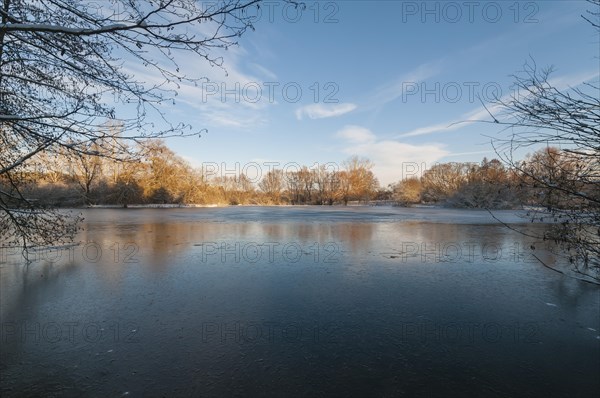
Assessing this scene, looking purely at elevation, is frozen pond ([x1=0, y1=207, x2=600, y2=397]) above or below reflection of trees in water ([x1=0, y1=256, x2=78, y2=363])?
below

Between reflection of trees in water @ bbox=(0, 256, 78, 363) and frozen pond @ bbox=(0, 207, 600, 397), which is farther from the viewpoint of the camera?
reflection of trees in water @ bbox=(0, 256, 78, 363)

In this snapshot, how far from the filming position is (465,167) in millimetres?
60219

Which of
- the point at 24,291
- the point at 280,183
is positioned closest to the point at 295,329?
the point at 24,291

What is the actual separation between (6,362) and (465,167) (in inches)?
2631

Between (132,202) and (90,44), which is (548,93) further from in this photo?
(132,202)

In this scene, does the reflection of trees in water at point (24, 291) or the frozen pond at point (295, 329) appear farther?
the reflection of trees in water at point (24, 291)

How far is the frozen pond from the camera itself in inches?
113

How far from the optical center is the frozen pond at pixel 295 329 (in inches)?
113

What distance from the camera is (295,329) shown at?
13.0 feet

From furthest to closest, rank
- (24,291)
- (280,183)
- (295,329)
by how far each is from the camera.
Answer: (280,183) → (24,291) → (295,329)

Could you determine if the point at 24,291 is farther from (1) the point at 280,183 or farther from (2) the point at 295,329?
(1) the point at 280,183

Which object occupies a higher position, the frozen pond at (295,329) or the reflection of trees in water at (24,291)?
the reflection of trees in water at (24,291)

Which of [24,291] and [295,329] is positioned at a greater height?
[24,291]

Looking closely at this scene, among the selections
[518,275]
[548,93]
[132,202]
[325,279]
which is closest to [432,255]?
[518,275]
